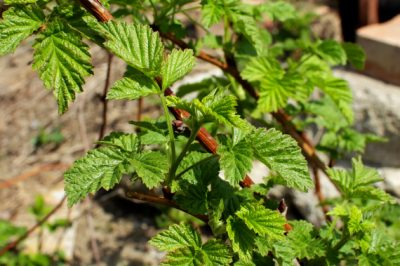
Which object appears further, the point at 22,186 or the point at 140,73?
the point at 22,186

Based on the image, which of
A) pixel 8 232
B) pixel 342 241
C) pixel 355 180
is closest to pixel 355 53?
pixel 355 180

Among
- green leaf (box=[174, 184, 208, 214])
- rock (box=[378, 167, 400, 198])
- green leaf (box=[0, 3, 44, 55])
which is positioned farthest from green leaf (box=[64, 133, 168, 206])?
Answer: rock (box=[378, 167, 400, 198])

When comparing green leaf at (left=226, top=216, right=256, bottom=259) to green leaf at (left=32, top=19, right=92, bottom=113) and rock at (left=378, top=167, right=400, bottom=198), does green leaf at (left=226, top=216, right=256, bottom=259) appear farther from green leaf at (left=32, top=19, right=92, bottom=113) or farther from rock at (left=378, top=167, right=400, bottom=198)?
rock at (left=378, top=167, right=400, bottom=198)

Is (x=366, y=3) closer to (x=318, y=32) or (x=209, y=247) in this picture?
(x=318, y=32)

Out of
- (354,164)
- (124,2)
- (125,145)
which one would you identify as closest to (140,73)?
(125,145)

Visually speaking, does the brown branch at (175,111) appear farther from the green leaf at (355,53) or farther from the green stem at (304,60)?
the green leaf at (355,53)

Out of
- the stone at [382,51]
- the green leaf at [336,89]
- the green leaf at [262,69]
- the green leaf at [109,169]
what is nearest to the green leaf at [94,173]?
the green leaf at [109,169]

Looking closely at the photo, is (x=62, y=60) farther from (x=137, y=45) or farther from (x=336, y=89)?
(x=336, y=89)
